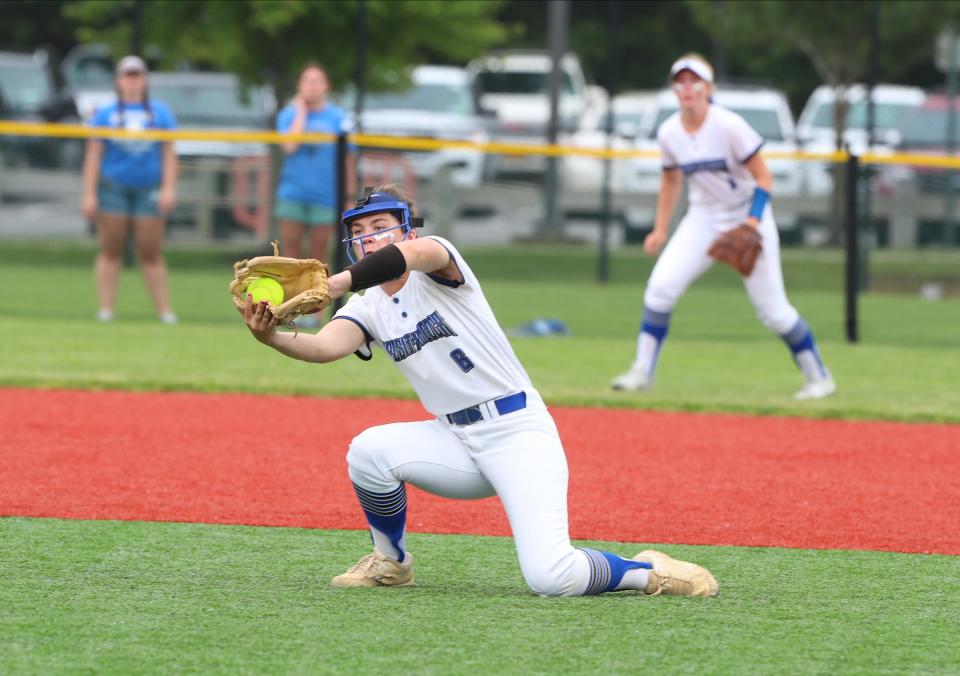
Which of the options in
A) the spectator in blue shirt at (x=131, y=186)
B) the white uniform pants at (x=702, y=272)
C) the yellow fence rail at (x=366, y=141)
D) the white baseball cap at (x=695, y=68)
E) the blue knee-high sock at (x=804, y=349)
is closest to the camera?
the white baseball cap at (x=695, y=68)

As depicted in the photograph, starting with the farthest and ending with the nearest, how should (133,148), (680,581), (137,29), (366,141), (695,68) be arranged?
(137,29) → (366,141) → (133,148) → (695,68) → (680,581)

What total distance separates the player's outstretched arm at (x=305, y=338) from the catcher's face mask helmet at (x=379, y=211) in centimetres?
27

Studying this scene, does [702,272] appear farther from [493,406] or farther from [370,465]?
[370,465]

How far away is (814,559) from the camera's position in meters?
Result: 5.79

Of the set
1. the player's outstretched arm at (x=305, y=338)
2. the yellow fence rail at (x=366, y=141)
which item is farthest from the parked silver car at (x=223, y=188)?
the player's outstretched arm at (x=305, y=338)

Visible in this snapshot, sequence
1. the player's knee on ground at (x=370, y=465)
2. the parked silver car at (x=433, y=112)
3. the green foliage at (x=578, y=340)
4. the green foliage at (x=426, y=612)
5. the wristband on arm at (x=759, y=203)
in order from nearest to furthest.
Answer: the green foliage at (x=426, y=612) → the player's knee on ground at (x=370, y=465) → the wristband on arm at (x=759, y=203) → the green foliage at (x=578, y=340) → the parked silver car at (x=433, y=112)

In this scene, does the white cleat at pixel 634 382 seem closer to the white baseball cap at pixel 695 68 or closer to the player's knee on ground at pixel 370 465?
the white baseball cap at pixel 695 68

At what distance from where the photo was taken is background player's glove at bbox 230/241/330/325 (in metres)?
4.66

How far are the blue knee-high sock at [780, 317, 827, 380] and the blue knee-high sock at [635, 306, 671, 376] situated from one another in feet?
2.27

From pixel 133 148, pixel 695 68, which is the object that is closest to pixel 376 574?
pixel 695 68

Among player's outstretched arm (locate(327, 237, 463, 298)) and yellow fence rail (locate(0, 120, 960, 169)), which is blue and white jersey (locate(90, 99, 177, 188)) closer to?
yellow fence rail (locate(0, 120, 960, 169))

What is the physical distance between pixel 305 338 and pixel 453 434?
60cm

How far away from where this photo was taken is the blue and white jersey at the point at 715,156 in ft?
30.6

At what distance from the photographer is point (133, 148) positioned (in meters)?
12.9
